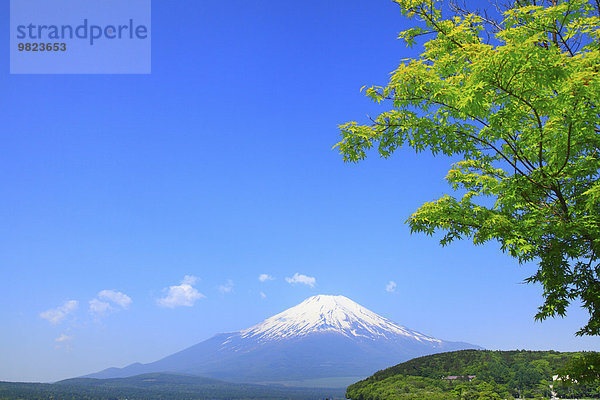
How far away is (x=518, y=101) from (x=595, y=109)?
1033 mm

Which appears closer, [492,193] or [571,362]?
[492,193]

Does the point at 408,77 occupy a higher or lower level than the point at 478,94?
higher

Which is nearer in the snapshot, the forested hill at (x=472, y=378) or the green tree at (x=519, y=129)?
the green tree at (x=519, y=129)

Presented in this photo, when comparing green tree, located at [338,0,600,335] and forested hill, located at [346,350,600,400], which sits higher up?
green tree, located at [338,0,600,335]

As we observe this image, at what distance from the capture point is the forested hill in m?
61.0

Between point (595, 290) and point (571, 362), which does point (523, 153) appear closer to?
point (595, 290)

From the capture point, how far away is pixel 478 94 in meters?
6.71

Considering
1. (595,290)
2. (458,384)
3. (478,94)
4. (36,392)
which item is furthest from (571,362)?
(36,392)

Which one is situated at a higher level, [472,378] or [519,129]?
[519,129]

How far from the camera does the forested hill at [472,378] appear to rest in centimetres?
6097

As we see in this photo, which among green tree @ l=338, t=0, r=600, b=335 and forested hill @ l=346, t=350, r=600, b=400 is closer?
green tree @ l=338, t=0, r=600, b=335

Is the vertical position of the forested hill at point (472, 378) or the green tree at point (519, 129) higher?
the green tree at point (519, 129)

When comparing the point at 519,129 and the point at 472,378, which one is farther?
the point at 472,378

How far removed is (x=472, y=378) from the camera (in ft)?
230
